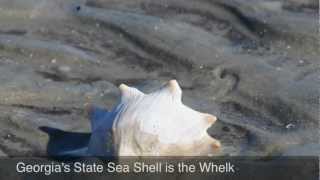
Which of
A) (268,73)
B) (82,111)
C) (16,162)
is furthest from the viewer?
(268,73)

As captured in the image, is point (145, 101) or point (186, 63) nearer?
point (145, 101)

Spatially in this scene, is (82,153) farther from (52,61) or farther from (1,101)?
(52,61)

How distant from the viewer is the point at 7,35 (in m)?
6.00

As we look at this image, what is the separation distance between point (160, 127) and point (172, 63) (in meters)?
1.19

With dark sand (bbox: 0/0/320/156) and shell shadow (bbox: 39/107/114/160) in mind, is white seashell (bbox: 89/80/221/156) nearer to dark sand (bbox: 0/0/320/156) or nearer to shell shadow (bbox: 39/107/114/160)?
shell shadow (bbox: 39/107/114/160)

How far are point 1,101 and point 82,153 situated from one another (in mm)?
766

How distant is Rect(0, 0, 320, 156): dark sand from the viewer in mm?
4891

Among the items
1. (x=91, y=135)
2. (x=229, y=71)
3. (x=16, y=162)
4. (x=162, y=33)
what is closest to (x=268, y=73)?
(x=229, y=71)

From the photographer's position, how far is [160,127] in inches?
177

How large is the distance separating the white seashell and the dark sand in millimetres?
212

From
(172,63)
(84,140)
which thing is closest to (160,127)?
(84,140)

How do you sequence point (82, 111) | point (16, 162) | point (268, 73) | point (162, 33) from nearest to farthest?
point (16, 162), point (82, 111), point (268, 73), point (162, 33)

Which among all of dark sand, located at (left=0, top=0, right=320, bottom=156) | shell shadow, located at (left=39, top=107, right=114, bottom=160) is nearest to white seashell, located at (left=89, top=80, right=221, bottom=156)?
shell shadow, located at (left=39, top=107, right=114, bottom=160)

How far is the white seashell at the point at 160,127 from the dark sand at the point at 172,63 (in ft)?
A: 0.70
